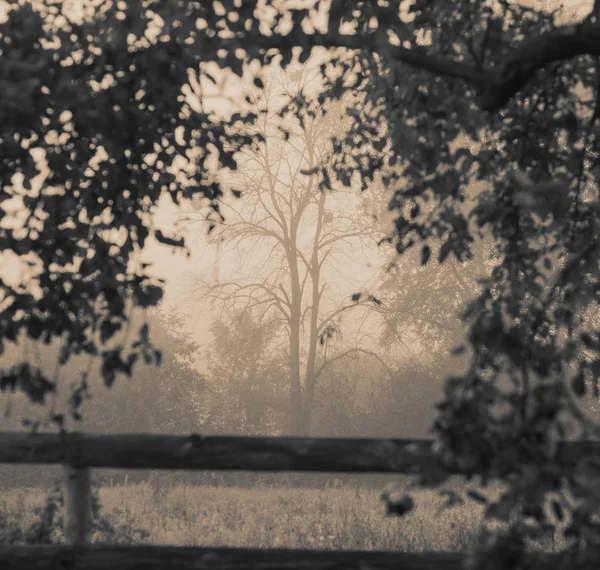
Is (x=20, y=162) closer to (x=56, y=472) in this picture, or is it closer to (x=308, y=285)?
(x=56, y=472)

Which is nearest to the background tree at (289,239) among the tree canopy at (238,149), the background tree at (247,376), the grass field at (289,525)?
the background tree at (247,376)

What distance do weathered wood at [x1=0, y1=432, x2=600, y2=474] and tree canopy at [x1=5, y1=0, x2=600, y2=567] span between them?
55 centimetres

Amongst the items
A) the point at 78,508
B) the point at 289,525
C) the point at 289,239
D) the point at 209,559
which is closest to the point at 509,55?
the point at 209,559

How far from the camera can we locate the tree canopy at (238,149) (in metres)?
3.51

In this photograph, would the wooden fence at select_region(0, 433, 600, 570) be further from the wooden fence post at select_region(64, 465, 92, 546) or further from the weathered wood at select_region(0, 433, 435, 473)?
the wooden fence post at select_region(64, 465, 92, 546)

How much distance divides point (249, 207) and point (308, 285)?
15.2 feet

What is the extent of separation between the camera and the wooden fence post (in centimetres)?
519

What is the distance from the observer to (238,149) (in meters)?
6.77

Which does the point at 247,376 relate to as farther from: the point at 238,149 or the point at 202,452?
the point at 202,452

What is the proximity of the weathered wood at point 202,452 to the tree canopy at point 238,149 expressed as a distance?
0.55 meters

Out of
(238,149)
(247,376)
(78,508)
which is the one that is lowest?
(78,508)

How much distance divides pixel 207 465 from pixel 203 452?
97 mm

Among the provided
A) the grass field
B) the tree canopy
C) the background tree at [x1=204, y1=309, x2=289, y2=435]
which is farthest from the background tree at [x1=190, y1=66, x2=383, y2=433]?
the tree canopy

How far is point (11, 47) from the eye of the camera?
4965 mm
